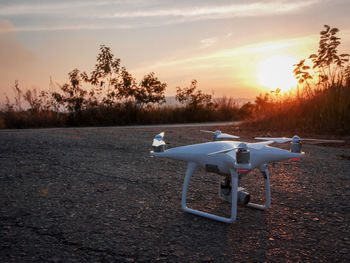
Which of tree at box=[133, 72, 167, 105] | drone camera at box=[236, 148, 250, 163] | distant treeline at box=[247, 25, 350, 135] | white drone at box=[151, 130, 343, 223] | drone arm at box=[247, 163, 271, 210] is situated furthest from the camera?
tree at box=[133, 72, 167, 105]

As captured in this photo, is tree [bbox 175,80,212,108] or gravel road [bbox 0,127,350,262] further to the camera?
tree [bbox 175,80,212,108]

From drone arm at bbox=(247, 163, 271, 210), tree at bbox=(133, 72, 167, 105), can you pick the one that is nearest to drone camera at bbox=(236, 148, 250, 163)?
drone arm at bbox=(247, 163, 271, 210)

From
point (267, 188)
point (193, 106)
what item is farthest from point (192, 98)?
point (267, 188)

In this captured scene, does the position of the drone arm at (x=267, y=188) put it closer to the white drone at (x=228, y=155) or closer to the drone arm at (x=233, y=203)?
the white drone at (x=228, y=155)

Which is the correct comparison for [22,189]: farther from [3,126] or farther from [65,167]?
[3,126]

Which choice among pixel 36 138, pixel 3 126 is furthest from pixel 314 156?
pixel 3 126

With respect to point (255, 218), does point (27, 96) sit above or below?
above

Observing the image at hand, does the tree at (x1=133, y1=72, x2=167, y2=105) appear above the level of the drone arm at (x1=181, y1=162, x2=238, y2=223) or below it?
above

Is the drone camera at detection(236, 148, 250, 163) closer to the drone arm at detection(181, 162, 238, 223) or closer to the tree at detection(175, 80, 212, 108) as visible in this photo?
the drone arm at detection(181, 162, 238, 223)
